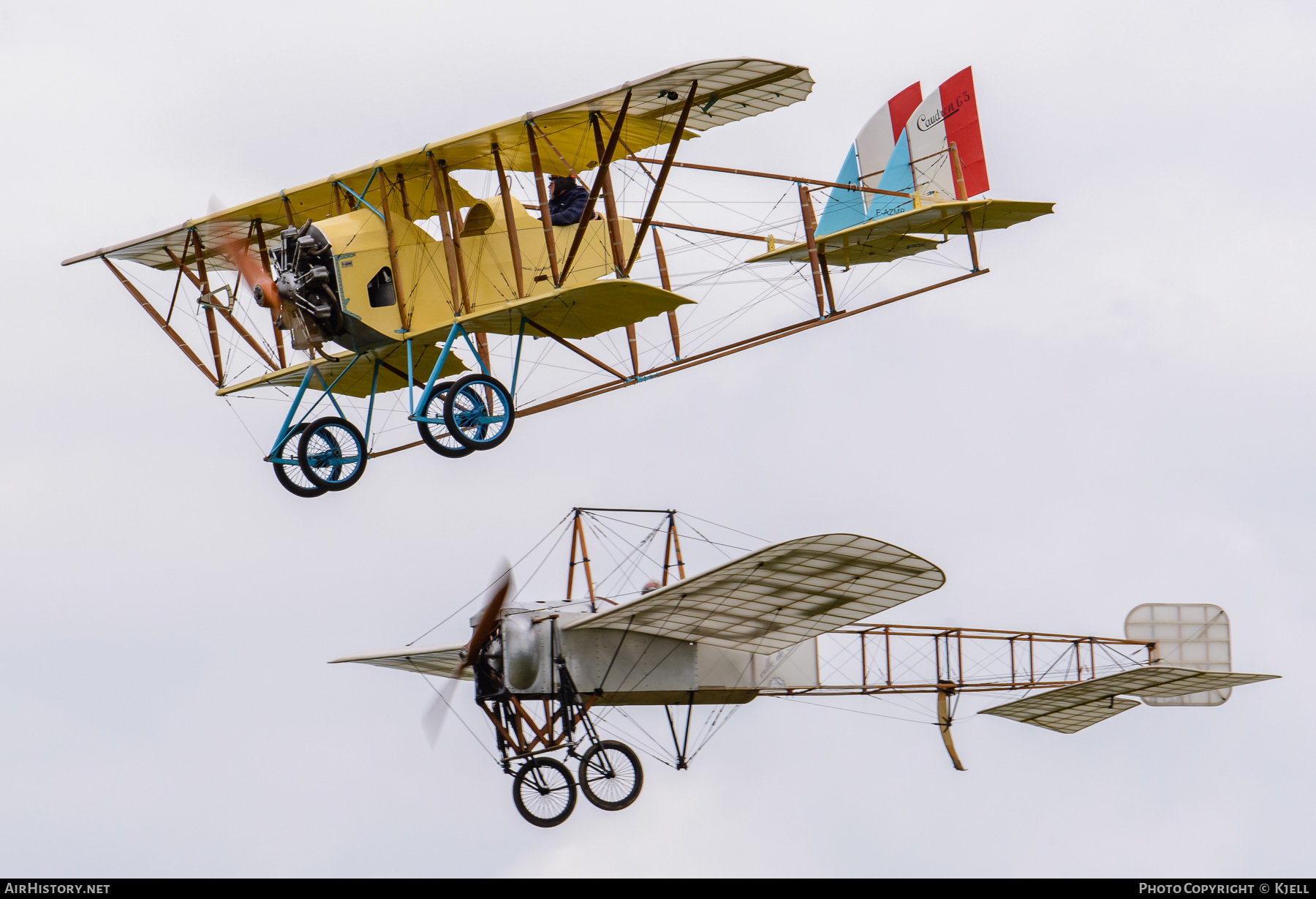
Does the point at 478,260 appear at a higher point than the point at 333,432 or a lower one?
higher

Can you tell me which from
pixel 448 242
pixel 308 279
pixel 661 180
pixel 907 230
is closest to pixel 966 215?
pixel 907 230

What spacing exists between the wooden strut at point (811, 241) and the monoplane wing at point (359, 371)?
15.1ft

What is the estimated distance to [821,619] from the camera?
80.8 feet

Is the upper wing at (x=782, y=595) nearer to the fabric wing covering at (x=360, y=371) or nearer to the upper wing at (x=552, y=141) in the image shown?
the fabric wing covering at (x=360, y=371)

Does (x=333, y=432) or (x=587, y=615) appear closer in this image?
(x=333, y=432)

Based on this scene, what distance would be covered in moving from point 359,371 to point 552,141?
3.79m

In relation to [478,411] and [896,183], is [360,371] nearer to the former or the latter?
[478,411]

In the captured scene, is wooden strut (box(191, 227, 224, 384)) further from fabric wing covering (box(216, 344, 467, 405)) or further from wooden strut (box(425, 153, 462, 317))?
wooden strut (box(425, 153, 462, 317))

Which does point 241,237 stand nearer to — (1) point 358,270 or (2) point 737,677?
(1) point 358,270

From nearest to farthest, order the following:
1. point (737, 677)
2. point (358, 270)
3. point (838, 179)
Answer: point (358, 270), point (737, 677), point (838, 179)

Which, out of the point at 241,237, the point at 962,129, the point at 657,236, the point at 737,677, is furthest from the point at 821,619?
the point at 241,237

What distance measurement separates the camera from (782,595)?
76.6 feet

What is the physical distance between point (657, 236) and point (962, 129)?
4.69m

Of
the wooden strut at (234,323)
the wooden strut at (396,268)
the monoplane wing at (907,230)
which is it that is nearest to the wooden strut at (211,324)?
the wooden strut at (234,323)
